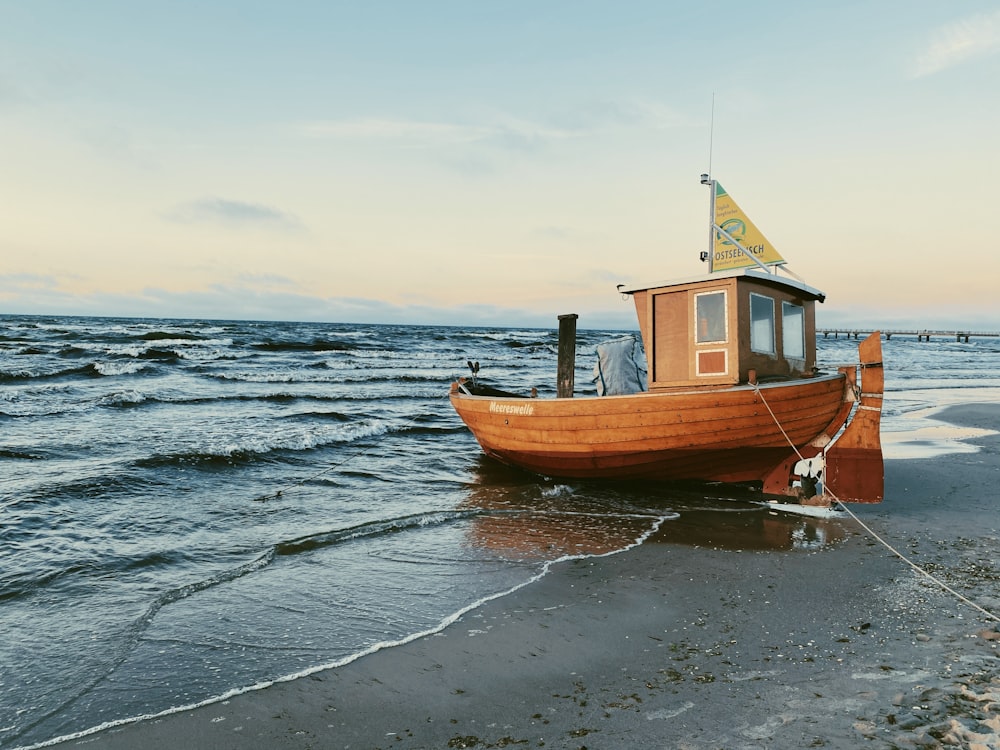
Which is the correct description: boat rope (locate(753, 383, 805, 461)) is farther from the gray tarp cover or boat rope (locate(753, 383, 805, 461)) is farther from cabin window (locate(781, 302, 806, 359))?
the gray tarp cover

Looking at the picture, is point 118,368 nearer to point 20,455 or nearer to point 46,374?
point 46,374

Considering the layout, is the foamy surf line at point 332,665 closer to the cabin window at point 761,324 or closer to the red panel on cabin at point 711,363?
the red panel on cabin at point 711,363

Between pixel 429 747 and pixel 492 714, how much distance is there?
468 mm

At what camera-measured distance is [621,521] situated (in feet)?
28.3

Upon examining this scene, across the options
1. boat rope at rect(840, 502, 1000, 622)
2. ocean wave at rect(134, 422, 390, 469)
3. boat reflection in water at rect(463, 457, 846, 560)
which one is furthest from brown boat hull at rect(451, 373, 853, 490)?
ocean wave at rect(134, 422, 390, 469)

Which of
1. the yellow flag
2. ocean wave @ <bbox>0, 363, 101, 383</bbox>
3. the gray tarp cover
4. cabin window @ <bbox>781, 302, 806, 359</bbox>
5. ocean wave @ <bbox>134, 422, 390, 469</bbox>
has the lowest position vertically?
ocean wave @ <bbox>134, 422, 390, 469</bbox>

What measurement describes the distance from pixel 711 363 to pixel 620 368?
3.00 metres

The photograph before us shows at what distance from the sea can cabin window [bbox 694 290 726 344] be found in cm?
203

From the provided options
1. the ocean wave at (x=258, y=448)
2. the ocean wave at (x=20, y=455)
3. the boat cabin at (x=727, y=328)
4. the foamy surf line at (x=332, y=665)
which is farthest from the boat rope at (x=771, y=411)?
the ocean wave at (x=20, y=455)

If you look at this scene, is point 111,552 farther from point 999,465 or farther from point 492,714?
point 999,465

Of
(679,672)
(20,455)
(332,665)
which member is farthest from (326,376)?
(679,672)

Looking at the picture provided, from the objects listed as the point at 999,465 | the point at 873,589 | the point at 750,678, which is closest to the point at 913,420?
the point at 999,465

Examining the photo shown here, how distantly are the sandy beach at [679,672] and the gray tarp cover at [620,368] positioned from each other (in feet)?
18.6

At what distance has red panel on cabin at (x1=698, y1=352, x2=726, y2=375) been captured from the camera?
9.31m
